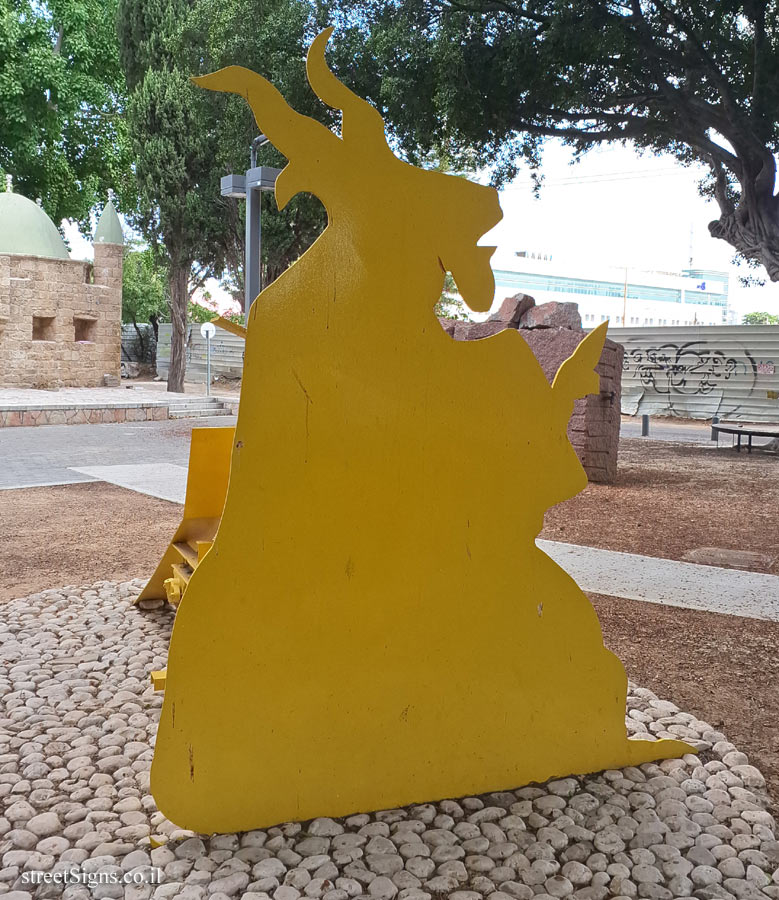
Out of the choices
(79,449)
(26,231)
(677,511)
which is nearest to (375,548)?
(677,511)

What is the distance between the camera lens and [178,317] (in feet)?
73.0

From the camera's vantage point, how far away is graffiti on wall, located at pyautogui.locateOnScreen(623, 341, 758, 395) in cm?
2064

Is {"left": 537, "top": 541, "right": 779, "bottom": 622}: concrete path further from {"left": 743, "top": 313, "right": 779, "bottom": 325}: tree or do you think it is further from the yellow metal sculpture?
{"left": 743, "top": 313, "right": 779, "bottom": 325}: tree

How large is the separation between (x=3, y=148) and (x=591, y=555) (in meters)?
26.7

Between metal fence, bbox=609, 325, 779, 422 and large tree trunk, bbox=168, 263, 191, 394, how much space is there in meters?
12.1

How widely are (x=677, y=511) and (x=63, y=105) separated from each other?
2495cm

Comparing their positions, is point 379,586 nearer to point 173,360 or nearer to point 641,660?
point 641,660

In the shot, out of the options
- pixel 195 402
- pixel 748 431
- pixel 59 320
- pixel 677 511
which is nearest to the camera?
pixel 677 511

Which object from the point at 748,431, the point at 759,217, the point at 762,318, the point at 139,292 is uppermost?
the point at 762,318

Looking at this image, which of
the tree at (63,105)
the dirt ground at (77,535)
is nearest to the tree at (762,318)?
the tree at (63,105)

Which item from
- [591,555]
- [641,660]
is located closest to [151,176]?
[591,555]

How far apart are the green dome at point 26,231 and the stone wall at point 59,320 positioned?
919 mm

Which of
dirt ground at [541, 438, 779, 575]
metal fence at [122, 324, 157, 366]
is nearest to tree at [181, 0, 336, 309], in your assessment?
Result: dirt ground at [541, 438, 779, 575]

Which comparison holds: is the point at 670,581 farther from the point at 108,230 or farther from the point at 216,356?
the point at 216,356
